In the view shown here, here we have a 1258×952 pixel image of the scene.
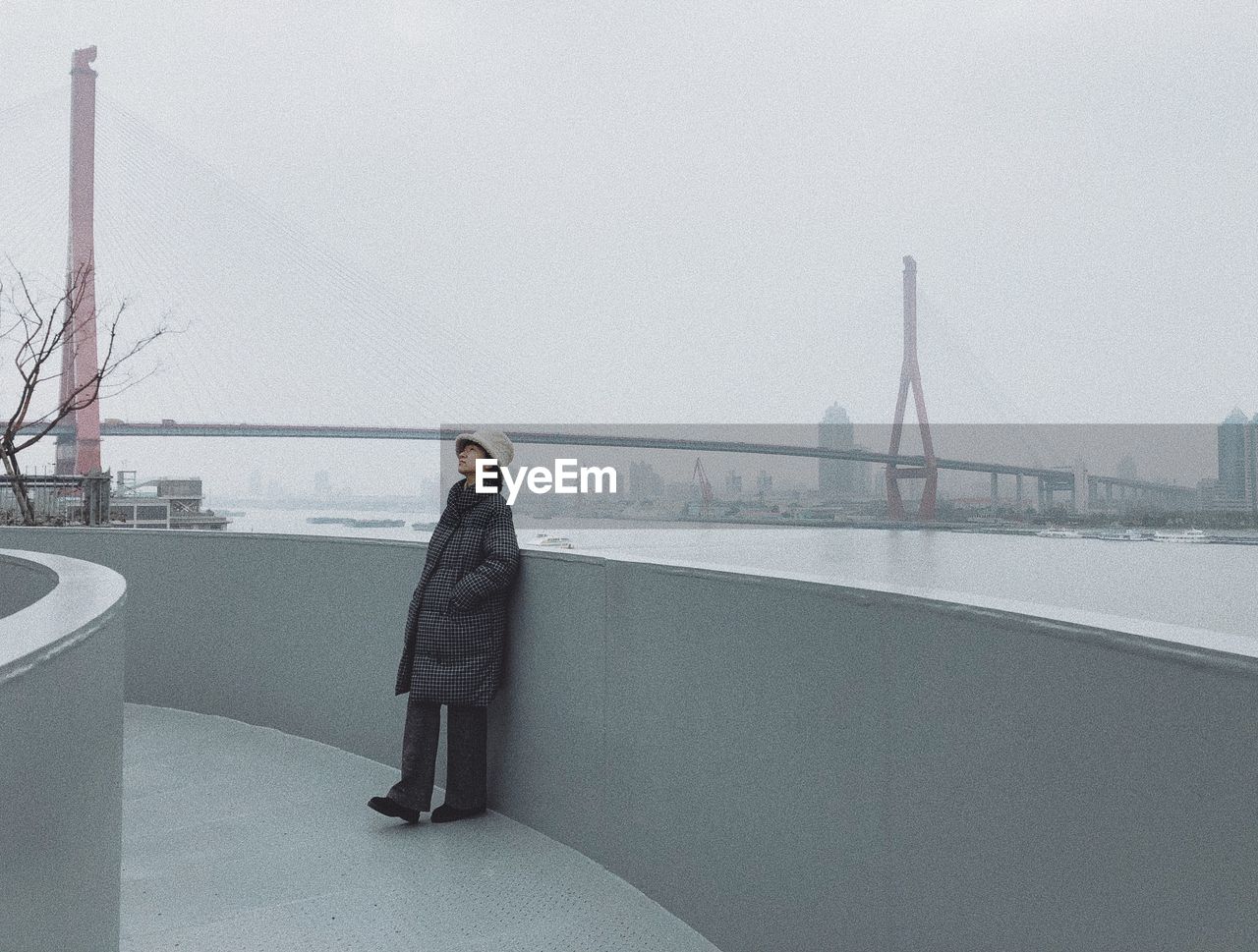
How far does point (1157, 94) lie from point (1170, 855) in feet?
33.7

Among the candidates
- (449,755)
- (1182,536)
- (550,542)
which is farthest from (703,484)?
(449,755)

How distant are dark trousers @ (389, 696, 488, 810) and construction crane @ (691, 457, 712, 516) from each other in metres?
8.18

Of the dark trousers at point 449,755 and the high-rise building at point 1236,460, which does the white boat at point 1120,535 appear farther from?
the dark trousers at point 449,755

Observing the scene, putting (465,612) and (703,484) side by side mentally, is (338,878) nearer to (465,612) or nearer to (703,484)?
(465,612)

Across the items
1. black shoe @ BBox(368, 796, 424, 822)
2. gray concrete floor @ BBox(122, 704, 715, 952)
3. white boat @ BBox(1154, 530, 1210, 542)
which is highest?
white boat @ BBox(1154, 530, 1210, 542)

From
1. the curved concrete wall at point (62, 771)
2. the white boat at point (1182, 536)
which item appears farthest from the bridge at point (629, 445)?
the curved concrete wall at point (62, 771)

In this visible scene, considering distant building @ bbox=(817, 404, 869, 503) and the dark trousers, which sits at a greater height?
distant building @ bbox=(817, 404, 869, 503)

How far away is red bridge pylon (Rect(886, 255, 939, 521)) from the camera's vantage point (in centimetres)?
1176

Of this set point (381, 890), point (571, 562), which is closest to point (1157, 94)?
point (571, 562)

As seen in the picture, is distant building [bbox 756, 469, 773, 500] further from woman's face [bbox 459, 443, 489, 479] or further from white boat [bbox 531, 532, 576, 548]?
woman's face [bbox 459, 443, 489, 479]

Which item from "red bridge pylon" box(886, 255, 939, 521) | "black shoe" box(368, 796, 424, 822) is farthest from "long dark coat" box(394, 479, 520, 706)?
"red bridge pylon" box(886, 255, 939, 521)

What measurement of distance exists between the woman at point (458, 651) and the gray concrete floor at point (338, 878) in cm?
9

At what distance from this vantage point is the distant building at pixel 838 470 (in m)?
10.2

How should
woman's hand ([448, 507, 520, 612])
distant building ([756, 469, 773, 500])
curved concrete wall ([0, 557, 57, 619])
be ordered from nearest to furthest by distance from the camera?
curved concrete wall ([0, 557, 57, 619])
woman's hand ([448, 507, 520, 612])
distant building ([756, 469, 773, 500])
